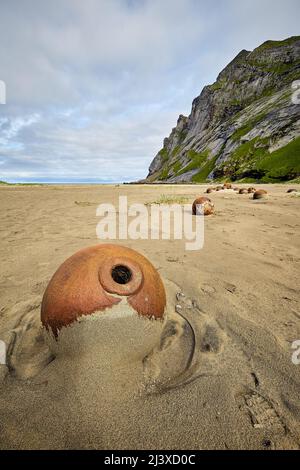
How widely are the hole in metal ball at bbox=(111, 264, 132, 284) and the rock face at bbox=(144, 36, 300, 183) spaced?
45.1 metres

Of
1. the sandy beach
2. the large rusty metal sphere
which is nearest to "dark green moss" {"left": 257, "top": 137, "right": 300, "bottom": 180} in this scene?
the sandy beach

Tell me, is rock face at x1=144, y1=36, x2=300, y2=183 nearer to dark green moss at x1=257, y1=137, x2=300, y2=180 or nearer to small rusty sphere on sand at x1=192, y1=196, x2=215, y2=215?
dark green moss at x1=257, y1=137, x2=300, y2=180

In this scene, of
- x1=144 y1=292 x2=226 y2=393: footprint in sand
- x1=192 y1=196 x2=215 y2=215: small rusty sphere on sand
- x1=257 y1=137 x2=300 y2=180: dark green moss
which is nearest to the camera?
x1=144 y1=292 x2=226 y2=393: footprint in sand

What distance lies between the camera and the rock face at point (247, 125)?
50719 millimetres

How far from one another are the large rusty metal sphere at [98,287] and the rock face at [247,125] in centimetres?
4515

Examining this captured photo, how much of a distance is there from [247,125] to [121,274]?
77.8 meters

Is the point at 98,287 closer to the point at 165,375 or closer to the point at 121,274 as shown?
the point at 121,274

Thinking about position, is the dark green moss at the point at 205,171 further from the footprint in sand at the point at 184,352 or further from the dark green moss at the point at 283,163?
the footprint in sand at the point at 184,352

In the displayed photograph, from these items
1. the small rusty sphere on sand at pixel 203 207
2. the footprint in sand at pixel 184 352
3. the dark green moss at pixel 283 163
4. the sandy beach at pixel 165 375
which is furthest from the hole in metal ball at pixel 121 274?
the dark green moss at pixel 283 163

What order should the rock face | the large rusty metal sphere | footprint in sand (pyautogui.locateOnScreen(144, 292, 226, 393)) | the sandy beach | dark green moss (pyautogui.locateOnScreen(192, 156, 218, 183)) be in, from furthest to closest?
dark green moss (pyautogui.locateOnScreen(192, 156, 218, 183)), the rock face, footprint in sand (pyautogui.locateOnScreen(144, 292, 226, 393)), the large rusty metal sphere, the sandy beach

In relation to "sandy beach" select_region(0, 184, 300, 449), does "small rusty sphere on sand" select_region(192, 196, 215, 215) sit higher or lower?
higher

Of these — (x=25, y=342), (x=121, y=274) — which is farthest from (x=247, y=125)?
(x=25, y=342)

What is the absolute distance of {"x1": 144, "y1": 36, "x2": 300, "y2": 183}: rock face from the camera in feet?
166
